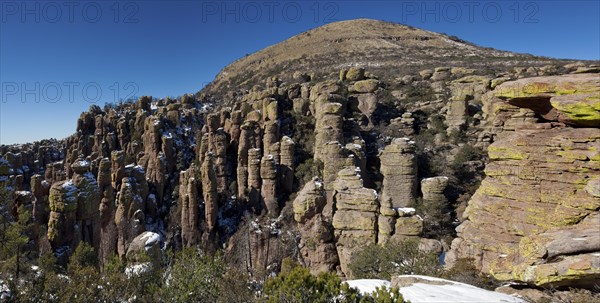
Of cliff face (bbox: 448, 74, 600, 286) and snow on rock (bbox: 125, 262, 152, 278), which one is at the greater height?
cliff face (bbox: 448, 74, 600, 286)

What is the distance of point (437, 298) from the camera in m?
7.02

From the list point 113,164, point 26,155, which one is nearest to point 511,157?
point 113,164

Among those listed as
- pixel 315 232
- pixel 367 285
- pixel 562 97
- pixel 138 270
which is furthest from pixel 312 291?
pixel 315 232

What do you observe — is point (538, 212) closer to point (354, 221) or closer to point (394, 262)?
point (394, 262)

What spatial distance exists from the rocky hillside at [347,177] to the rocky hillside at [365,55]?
14.0ft

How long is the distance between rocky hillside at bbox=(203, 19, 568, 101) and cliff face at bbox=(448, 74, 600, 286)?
145 feet

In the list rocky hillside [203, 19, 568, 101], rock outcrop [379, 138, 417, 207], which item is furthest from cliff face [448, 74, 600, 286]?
rocky hillside [203, 19, 568, 101]

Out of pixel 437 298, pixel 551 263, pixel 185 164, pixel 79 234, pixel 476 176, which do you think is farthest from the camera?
pixel 185 164

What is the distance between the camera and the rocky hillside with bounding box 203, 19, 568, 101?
201 feet

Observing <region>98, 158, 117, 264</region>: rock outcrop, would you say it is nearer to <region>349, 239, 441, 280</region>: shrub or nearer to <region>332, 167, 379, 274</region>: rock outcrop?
<region>332, 167, 379, 274</region>: rock outcrop

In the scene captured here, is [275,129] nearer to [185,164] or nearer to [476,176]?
[185,164]

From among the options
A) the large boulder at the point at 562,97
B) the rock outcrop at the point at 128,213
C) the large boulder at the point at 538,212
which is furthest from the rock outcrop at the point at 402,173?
the rock outcrop at the point at 128,213

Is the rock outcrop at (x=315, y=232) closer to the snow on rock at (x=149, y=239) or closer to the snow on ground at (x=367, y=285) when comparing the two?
the snow on rock at (x=149, y=239)

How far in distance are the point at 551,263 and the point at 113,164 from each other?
34.1 meters
